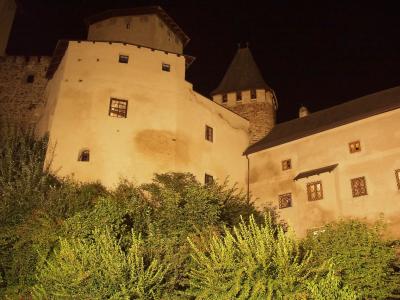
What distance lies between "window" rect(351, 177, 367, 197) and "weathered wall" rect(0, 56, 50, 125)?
18.7 m

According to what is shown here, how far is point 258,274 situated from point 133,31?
68.2ft

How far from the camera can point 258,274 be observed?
9.04 metres

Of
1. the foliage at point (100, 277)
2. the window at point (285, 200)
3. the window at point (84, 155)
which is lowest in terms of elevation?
the foliage at point (100, 277)

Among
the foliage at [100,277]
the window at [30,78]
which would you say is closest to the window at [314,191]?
the foliage at [100,277]

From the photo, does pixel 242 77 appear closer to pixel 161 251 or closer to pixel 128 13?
pixel 128 13

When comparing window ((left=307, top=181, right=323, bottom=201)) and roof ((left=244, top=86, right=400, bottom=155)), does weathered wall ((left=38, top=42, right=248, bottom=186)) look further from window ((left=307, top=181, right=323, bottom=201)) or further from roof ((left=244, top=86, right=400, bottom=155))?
window ((left=307, top=181, right=323, bottom=201))

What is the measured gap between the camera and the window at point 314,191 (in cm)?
2180

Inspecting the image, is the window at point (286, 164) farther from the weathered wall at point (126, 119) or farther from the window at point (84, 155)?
the window at point (84, 155)

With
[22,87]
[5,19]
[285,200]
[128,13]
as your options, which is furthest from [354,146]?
[5,19]

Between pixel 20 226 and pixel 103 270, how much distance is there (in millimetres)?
5856

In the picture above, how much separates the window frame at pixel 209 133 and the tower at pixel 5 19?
687 inches

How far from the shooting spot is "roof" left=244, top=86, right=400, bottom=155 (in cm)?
2169

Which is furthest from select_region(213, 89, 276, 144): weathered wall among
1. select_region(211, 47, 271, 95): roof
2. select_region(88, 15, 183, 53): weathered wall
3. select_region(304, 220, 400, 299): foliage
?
select_region(304, 220, 400, 299): foliage

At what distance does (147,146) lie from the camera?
22.2 m
